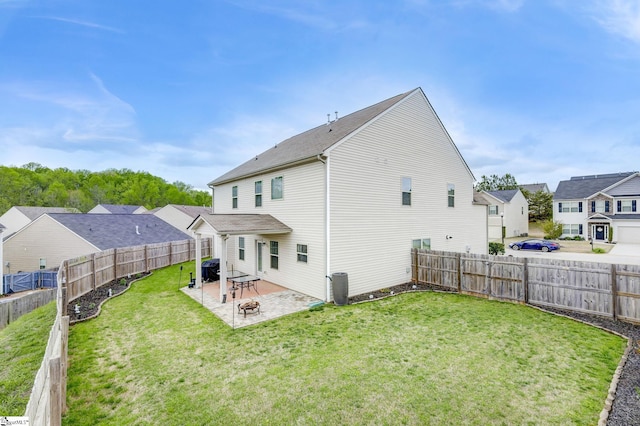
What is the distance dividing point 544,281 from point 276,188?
11219 millimetres

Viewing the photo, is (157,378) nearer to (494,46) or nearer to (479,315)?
(479,315)

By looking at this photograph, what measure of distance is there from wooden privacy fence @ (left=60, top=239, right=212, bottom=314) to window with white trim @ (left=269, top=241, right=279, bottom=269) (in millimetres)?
7577

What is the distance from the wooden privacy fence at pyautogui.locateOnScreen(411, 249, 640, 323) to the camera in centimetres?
835

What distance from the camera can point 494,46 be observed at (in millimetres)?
17516

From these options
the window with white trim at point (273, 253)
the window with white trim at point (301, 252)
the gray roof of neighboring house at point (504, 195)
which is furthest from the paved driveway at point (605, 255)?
the window with white trim at point (273, 253)

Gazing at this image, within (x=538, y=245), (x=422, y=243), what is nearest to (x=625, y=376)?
(x=422, y=243)

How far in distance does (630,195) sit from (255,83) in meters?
40.7

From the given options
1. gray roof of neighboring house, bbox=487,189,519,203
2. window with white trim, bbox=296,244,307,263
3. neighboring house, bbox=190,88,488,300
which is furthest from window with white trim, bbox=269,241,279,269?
gray roof of neighboring house, bbox=487,189,519,203

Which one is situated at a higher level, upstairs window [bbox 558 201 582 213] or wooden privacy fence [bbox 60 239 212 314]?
upstairs window [bbox 558 201 582 213]

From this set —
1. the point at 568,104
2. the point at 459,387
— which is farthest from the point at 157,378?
the point at 568,104

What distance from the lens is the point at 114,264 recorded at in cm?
1477

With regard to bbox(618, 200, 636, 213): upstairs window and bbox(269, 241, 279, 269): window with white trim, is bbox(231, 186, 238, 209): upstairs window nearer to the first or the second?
bbox(269, 241, 279, 269): window with white trim

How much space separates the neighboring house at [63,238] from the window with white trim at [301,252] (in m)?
15.2

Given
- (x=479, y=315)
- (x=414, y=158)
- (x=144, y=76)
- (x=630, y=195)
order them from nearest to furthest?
1. (x=479, y=315)
2. (x=414, y=158)
3. (x=144, y=76)
4. (x=630, y=195)
